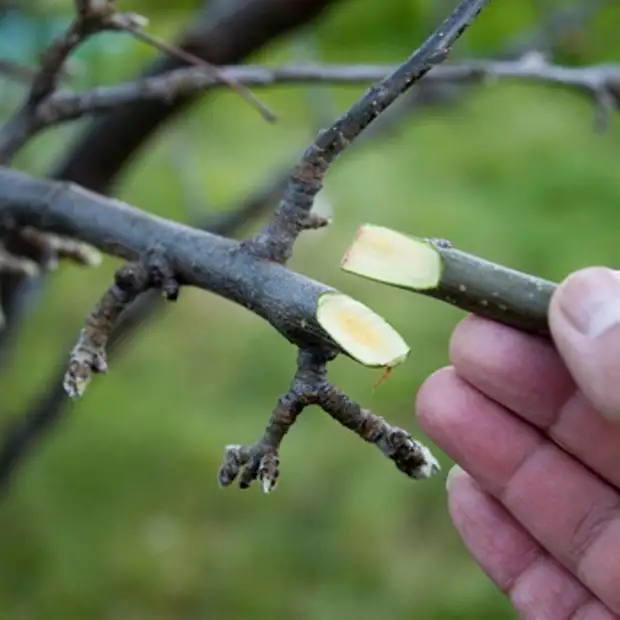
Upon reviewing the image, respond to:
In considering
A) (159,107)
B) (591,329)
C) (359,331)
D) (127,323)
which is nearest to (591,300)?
(591,329)

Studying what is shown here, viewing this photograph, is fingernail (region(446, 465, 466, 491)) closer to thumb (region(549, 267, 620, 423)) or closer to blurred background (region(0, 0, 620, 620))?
thumb (region(549, 267, 620, 423))

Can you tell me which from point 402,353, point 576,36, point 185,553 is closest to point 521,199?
point 576,36

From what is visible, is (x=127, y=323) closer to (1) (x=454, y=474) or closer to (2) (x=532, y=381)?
(1) (x=454, y=474)

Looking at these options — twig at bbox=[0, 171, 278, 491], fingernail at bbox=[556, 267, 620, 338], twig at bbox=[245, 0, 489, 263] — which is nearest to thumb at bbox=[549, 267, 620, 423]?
fingernail at bbox=[556, 267, 620, 338]

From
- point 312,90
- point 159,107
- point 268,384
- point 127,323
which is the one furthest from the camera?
point 268,384

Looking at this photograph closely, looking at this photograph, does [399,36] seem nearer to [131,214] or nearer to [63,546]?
[63,546]

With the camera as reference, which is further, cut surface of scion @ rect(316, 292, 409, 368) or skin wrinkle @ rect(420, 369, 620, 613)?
skin wrinkle @ rect(420, 369, 620, 613)
